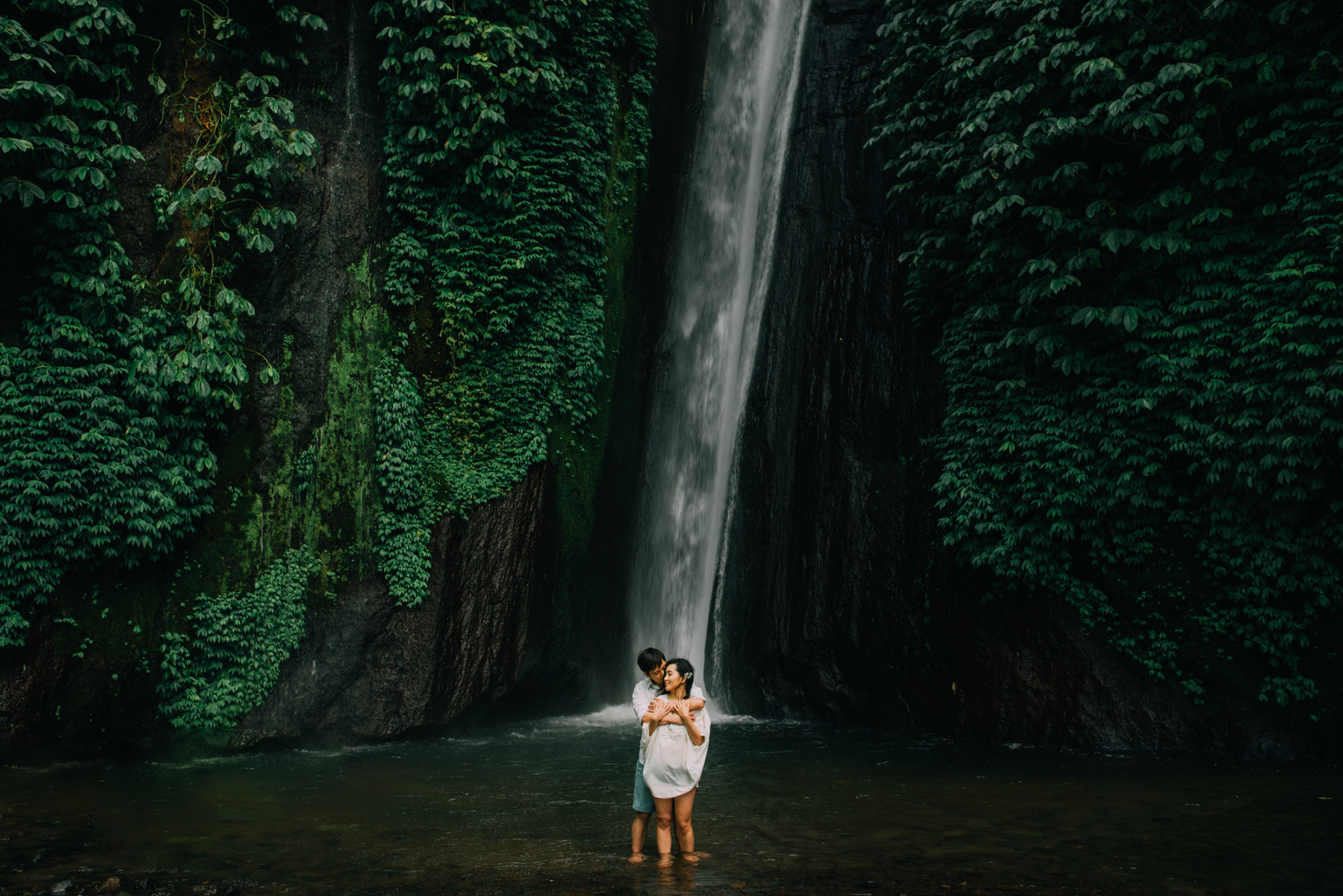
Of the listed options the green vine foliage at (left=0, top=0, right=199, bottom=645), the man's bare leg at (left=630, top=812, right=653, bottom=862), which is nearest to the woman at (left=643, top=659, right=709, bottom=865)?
the man's bare leg at (left=630, top=812, right=653, bottom=862)

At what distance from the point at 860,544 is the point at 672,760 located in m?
6.88

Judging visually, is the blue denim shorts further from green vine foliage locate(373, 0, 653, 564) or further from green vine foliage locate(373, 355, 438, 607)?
green vine foliage locate(373, 0, 653, 564)

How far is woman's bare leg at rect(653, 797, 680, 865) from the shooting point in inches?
209

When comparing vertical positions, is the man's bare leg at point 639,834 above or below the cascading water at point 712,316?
below

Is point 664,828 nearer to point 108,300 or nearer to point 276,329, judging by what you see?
point 276,329

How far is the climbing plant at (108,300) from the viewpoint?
27.2ft

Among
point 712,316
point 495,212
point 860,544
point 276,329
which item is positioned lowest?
point 860,544

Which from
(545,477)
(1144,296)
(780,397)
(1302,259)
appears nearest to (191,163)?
(545,477)

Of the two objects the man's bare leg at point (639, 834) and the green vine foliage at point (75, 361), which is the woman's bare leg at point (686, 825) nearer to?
the man's bare leg at point (639, 834)

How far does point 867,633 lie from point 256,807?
7494 mm

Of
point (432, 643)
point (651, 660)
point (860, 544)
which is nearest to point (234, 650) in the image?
point (432, 643)

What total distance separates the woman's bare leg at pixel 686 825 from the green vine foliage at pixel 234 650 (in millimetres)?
6196

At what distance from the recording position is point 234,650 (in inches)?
369

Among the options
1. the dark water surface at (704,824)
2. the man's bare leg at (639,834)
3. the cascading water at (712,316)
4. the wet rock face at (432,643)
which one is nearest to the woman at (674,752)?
the man's bare leg at (639,834)
